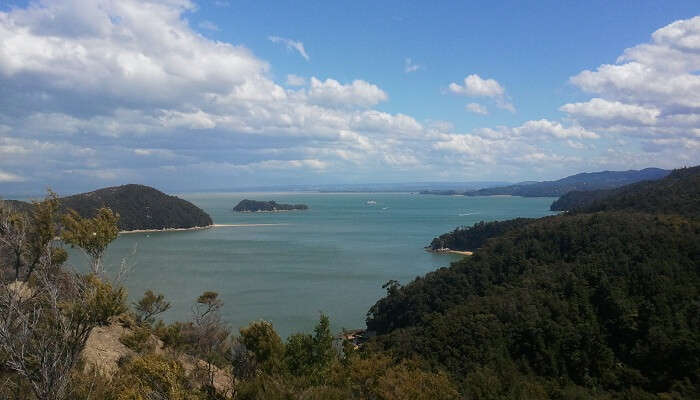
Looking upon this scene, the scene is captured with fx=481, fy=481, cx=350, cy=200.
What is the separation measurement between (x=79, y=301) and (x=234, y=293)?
1144 inches

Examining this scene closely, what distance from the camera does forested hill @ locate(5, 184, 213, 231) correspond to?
81688 mm

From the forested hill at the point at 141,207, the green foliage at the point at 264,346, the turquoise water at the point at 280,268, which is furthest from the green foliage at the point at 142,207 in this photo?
the green foliage at the point at 264,346

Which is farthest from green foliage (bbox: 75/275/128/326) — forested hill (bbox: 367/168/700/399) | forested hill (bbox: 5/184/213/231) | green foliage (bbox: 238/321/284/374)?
forested hill (bbox: 5/184/213/231)

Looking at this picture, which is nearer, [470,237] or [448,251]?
[448,251]

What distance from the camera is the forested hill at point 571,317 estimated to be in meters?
16.8

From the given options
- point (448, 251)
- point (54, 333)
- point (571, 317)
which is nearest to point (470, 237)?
point (448, 251)

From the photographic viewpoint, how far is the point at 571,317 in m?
21.9

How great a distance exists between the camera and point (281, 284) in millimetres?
37969

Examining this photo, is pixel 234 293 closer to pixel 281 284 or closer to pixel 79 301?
pixel 281 284

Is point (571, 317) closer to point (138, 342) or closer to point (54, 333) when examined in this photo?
point (138, 342)

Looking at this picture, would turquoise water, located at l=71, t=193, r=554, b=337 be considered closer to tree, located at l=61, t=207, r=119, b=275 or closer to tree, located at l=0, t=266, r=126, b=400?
tree, located at l=61, t=207, r=119, b=275

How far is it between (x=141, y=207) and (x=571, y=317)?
80.8m

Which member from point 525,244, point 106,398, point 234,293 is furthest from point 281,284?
point 106,398

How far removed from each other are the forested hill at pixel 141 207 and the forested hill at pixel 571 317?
64.0 meters
